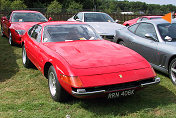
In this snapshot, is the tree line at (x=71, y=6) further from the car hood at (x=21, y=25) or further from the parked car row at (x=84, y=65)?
the parked car row at (x=84, y=65)

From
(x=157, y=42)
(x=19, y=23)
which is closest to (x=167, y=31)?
(x=157, y=42)

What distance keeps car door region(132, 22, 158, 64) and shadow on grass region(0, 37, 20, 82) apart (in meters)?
3.27

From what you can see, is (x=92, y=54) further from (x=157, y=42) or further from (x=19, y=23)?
(x=19, y=23)

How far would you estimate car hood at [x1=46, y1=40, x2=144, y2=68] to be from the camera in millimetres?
3717

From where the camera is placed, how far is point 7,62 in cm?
691

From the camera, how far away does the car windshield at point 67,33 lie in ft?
16.0

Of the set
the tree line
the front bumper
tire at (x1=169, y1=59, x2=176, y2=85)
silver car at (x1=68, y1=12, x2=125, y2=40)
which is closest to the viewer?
the front bumper

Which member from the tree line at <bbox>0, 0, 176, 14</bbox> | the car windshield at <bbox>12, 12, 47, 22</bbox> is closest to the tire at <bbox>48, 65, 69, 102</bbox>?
the car windshield at <bbox>12, 12, 47, 22</bbox>

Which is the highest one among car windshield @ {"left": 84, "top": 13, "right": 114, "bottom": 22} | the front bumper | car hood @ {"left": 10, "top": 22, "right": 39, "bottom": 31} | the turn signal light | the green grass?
car windshield @ {"left": 84, "top": 13, "right": 114, "bottom": 22}

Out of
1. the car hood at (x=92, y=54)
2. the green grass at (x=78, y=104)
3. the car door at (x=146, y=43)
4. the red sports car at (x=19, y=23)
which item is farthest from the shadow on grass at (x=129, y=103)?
the red sports car at (x=19, y=23)

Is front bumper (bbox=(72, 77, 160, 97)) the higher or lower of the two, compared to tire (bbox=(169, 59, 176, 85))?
higher

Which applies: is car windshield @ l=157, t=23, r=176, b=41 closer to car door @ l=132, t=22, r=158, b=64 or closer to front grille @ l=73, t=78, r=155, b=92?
car door @ l=132, t=22, r=158, b=64

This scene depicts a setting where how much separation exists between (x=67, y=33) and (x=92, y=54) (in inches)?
46.9

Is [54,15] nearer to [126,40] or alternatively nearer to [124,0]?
[126,40]
